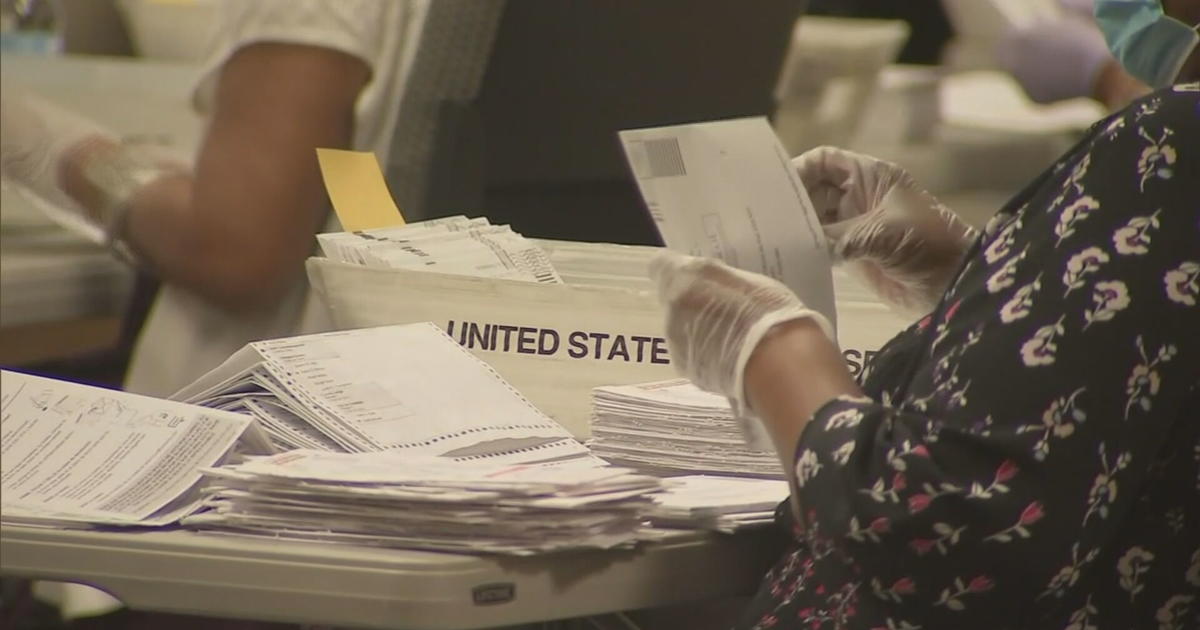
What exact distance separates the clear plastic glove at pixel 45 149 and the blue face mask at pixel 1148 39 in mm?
1172

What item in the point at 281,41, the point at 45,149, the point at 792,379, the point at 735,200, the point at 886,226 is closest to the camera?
the point at 792,379

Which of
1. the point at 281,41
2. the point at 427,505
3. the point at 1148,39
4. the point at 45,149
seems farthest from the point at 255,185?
the point at 1148,39

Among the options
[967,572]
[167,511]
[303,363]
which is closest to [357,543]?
[167,511]

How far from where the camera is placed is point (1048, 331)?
0.81 m

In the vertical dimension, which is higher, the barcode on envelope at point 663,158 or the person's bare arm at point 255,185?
the barcode on envelope at point 663,158

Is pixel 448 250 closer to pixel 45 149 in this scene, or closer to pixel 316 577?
pixel 316 577

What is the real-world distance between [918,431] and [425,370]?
0.40m

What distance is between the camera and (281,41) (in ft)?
5.18

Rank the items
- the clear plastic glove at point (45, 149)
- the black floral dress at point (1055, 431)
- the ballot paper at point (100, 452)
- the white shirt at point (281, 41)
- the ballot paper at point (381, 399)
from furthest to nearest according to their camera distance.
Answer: the clear plastic glove at point (45, 149) < the white shirt at point (281, 41) < the ballot paper at point (381, 399) < the ballot paper at point (100, 452) < the black floral dress at point (1055, 431)

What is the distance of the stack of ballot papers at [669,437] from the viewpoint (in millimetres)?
1081

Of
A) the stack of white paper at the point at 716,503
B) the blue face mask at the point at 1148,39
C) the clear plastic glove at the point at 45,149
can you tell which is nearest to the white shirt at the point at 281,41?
the clear plastic glove at the point at 45,149

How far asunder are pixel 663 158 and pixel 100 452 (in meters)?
0.41

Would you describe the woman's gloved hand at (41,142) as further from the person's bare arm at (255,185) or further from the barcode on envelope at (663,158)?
the barcode on envelope at (663,158)

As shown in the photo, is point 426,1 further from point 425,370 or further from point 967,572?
point 967,572
